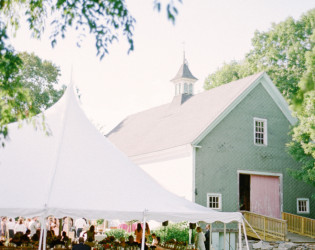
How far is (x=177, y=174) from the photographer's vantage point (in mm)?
21062

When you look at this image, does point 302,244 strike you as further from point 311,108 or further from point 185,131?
point 185,131

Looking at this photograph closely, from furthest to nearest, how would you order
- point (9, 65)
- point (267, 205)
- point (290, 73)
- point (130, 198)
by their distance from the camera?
point (290, 73), point (267, 205), point (130, 198), point (9, 65)

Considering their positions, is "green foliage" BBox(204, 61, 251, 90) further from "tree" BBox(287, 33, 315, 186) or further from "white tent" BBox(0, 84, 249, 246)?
"white tent" BBox(0, 84, 249, 246)

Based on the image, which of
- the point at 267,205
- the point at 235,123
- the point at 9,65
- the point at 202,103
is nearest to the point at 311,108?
the point at 235,123

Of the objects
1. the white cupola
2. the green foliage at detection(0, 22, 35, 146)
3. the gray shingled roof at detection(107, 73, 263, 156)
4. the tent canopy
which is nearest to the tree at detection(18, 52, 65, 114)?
the gray shingled roof at detection(107, 73, 263, 156)

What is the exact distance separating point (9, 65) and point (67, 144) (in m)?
5.23

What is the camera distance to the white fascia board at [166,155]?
67.6ft

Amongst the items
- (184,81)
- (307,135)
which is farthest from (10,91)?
(184,81)

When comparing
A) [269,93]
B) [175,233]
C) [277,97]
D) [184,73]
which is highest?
[184,73]

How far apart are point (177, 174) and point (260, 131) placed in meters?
4.74

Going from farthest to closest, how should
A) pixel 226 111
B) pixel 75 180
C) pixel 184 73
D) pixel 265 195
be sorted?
pixel 184 73 < pixel 265 195 < pixel 226 111 < pixel 75 180

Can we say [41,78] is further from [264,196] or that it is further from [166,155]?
[264,196]

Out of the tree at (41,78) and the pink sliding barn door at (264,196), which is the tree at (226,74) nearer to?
the tree at (41,78)

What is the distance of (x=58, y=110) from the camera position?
1202 centimetres
